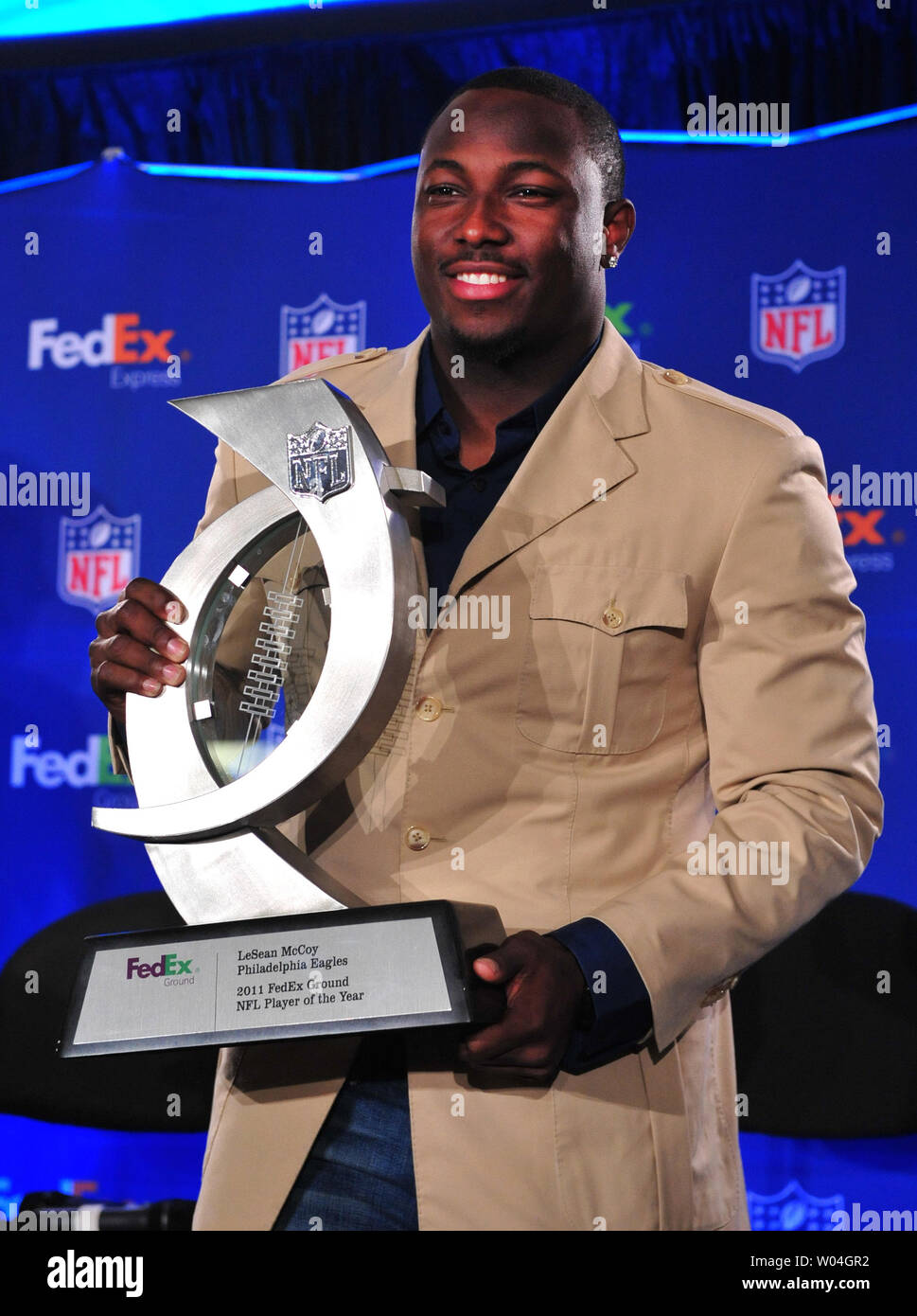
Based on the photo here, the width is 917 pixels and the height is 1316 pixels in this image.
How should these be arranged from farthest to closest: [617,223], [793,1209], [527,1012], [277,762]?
[793,1209], [617,223], [277,762], [527,1012]

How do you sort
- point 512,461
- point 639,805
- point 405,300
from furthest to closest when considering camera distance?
1. point 405,300
2. point 512,461
3. point 639,805

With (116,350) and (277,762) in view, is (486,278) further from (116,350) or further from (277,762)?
(116,350)

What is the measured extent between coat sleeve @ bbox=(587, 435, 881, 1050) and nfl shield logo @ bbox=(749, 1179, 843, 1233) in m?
1.39

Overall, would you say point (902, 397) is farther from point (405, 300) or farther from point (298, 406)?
point (298, 406)

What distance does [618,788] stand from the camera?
135 cm

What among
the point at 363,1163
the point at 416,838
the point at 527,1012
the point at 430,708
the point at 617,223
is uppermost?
the point at 617,223

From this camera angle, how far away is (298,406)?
130 centimetres

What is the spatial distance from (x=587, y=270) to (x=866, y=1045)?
1.46 metres

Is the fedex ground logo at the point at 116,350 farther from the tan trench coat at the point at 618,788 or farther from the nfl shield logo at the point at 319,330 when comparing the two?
the tan trench coat at the point at 618,788

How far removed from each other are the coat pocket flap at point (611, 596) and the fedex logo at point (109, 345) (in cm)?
172

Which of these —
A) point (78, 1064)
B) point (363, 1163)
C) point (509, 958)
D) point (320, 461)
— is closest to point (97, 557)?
point (78, 1064)

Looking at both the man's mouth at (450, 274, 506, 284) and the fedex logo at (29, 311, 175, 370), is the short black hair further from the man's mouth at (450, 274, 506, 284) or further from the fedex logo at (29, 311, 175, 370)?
the fedex logo at (29, 311, 175, 370)

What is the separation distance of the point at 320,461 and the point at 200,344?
1.68 meters

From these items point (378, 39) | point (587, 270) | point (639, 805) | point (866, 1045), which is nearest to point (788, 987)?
point (866, 1045)
